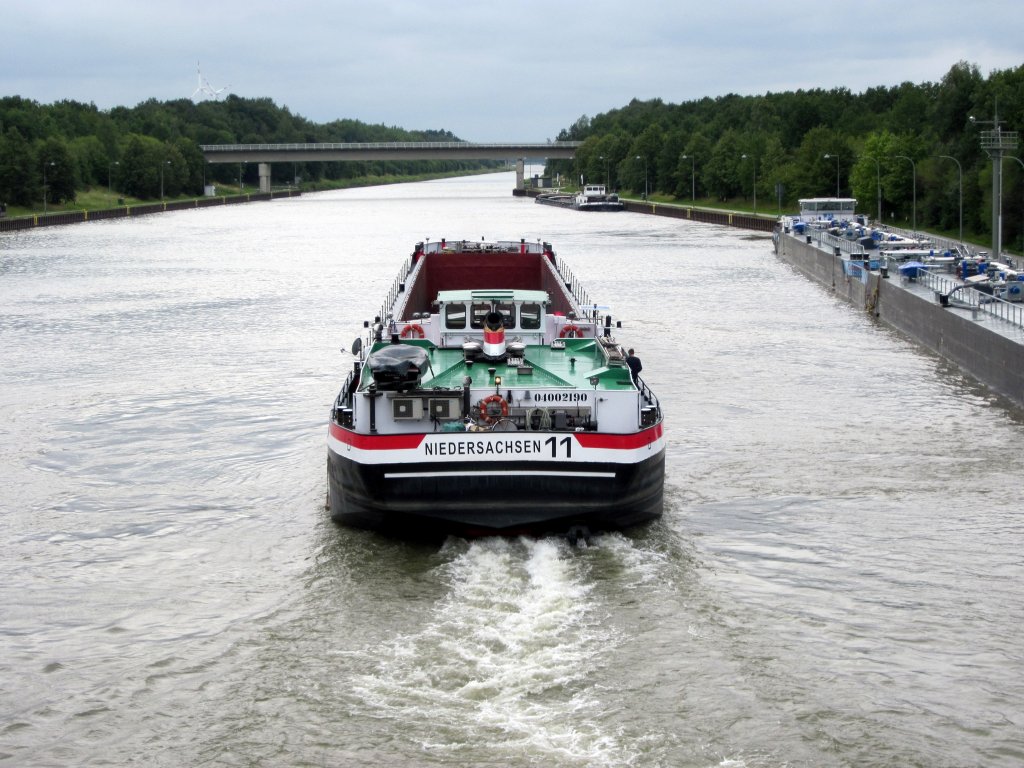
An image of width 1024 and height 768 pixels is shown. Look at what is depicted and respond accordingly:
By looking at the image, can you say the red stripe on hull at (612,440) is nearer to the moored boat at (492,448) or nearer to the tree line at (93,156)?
the moored boat at (492,448)

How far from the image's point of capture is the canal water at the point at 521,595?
12.3 metres

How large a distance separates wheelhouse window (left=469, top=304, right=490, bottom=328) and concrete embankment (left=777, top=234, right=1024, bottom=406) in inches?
471

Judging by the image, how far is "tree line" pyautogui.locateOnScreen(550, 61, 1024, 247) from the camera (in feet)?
239

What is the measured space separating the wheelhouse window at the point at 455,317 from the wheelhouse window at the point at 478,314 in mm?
131

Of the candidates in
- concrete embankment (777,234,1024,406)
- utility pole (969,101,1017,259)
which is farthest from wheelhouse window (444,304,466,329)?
utility pole (969,101,1017,259)

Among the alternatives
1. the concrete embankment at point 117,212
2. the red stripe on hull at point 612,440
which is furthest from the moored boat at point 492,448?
the concrete embankment at point 117,212

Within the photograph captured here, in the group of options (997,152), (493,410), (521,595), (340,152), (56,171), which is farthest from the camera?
(340,152)

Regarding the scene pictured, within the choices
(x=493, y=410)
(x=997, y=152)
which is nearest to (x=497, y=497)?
(x=493, y=410)

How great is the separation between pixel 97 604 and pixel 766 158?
108 metres

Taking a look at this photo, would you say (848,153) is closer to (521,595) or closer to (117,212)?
(117,212)

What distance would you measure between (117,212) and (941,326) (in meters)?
101

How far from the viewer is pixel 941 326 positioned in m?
36.0

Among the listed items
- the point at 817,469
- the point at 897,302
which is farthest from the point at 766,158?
the point at 817,469

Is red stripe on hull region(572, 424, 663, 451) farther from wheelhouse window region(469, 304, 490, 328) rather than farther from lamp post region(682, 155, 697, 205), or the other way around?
lamp post region(682, 155, 697, 205)
